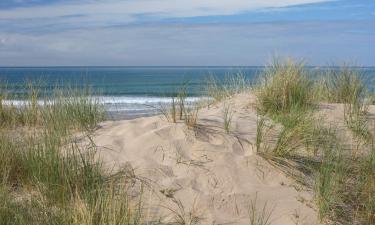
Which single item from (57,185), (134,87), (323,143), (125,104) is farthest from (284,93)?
(134,87)

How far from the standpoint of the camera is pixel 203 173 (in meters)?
4.68

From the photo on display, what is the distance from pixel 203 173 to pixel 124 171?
706mm

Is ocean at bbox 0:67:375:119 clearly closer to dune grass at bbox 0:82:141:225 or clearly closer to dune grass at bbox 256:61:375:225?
dune grass at bbox 256:61:375:225

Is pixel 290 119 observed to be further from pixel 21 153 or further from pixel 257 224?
pixel 21 153

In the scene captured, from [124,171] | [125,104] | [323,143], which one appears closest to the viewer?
[124,171]

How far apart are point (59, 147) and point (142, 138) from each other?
1026mm

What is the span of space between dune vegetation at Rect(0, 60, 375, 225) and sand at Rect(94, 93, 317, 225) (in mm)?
115

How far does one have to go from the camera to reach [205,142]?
5.14m

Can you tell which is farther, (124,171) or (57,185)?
(124,171)

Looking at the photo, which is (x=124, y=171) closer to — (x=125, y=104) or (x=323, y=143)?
(x=323, y=143)

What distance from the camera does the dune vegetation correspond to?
11.9 feet

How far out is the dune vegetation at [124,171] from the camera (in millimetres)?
3617

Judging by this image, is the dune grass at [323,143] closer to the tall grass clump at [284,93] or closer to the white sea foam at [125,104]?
the tall grass clump at [284,93]

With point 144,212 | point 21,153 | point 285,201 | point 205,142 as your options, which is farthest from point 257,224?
point 21,153
